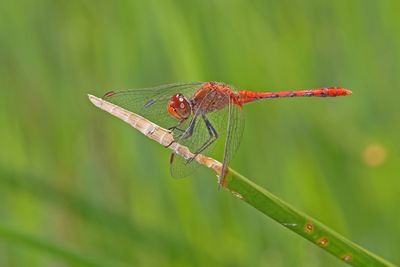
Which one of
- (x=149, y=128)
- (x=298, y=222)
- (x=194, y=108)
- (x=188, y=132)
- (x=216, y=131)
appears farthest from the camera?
(x=194, y=108)

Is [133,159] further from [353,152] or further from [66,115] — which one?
[353,152]

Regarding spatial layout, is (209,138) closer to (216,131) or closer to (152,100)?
(216,131)

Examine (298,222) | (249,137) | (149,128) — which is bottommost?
(298,222)

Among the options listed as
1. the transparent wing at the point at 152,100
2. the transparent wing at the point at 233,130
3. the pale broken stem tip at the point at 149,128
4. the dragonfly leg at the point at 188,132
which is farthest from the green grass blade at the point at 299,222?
the transparent wing at the point at 152,100

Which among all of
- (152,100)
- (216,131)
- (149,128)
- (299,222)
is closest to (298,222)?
(299,222)

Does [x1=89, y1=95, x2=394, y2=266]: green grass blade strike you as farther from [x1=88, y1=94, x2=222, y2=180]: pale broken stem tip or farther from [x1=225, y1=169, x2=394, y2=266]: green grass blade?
[x1=88, y1=94, x2=222, y2=180]: pale broken stem tip

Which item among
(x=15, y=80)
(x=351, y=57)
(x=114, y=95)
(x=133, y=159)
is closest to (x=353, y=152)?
(x=351, y=57)

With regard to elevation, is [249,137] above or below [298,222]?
above
